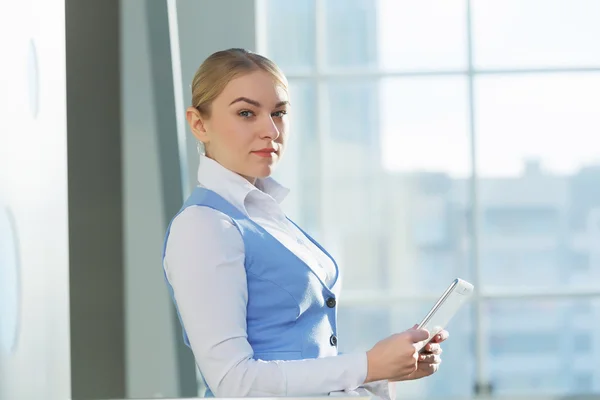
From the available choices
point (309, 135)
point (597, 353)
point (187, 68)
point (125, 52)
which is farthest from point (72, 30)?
point (597, 353)

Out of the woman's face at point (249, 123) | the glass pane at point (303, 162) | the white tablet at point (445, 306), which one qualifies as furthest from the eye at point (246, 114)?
the glass pane at point (303, 162)

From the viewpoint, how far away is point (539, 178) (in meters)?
4.93

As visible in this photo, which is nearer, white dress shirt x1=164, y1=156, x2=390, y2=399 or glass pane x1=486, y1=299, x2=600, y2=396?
white dress shirt x1=164, y1=156, x2=390, y2=399

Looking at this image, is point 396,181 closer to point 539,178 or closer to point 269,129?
point 539,178

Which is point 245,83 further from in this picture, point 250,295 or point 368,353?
point 368,353

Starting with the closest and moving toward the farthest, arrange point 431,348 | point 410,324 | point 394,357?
point 394,357 < point 431,348 < point 410,324

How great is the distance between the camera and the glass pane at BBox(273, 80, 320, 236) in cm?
482

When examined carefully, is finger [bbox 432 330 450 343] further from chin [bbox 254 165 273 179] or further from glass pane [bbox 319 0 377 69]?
glass pane [bbox 319 0 377 69]

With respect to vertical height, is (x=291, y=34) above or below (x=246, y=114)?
above

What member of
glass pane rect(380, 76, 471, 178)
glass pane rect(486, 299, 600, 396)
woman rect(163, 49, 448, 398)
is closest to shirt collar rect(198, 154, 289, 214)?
woman rect(163, 49, 448, 398)

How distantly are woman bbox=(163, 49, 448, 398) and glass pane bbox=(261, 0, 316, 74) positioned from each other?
11.5 ft

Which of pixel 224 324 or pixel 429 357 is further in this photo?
pixel 429 357

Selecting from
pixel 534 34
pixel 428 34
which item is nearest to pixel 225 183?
pixel 428 34

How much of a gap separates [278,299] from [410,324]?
3.69 m
